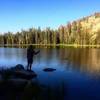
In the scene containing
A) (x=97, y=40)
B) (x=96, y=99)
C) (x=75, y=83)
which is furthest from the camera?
(x=97, y=40)

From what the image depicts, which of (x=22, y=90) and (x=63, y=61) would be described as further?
(x=63, y=61)

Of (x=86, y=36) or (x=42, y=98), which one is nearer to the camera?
(x=42, y=98)

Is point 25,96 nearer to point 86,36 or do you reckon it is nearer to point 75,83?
point 75,83

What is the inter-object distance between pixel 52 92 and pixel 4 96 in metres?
3.00

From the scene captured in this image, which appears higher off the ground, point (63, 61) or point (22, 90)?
point (22, 90)

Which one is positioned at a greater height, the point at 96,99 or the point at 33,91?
the point at 33,91

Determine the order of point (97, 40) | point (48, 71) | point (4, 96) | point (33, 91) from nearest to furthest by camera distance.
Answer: point (33, 91) < point (4, 96) < point (48, 71) < point (97, 40)

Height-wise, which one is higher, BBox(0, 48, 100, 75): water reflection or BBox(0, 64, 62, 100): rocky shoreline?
BBox(0, 64, 62, 100): rocky shoreline

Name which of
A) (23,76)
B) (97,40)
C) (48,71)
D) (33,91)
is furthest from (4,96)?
(97,40)

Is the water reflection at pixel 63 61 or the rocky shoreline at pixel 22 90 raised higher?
the rocky shoreline at pixel 22 90

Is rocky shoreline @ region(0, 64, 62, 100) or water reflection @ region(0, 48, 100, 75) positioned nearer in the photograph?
rocky shoreline @ region(0, 64, 62, 100)

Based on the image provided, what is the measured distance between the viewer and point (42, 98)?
12.5 m

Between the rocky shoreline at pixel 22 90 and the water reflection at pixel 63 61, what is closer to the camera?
the rocky shoreline at pixel 22 90

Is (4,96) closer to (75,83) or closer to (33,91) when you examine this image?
(33,91)
